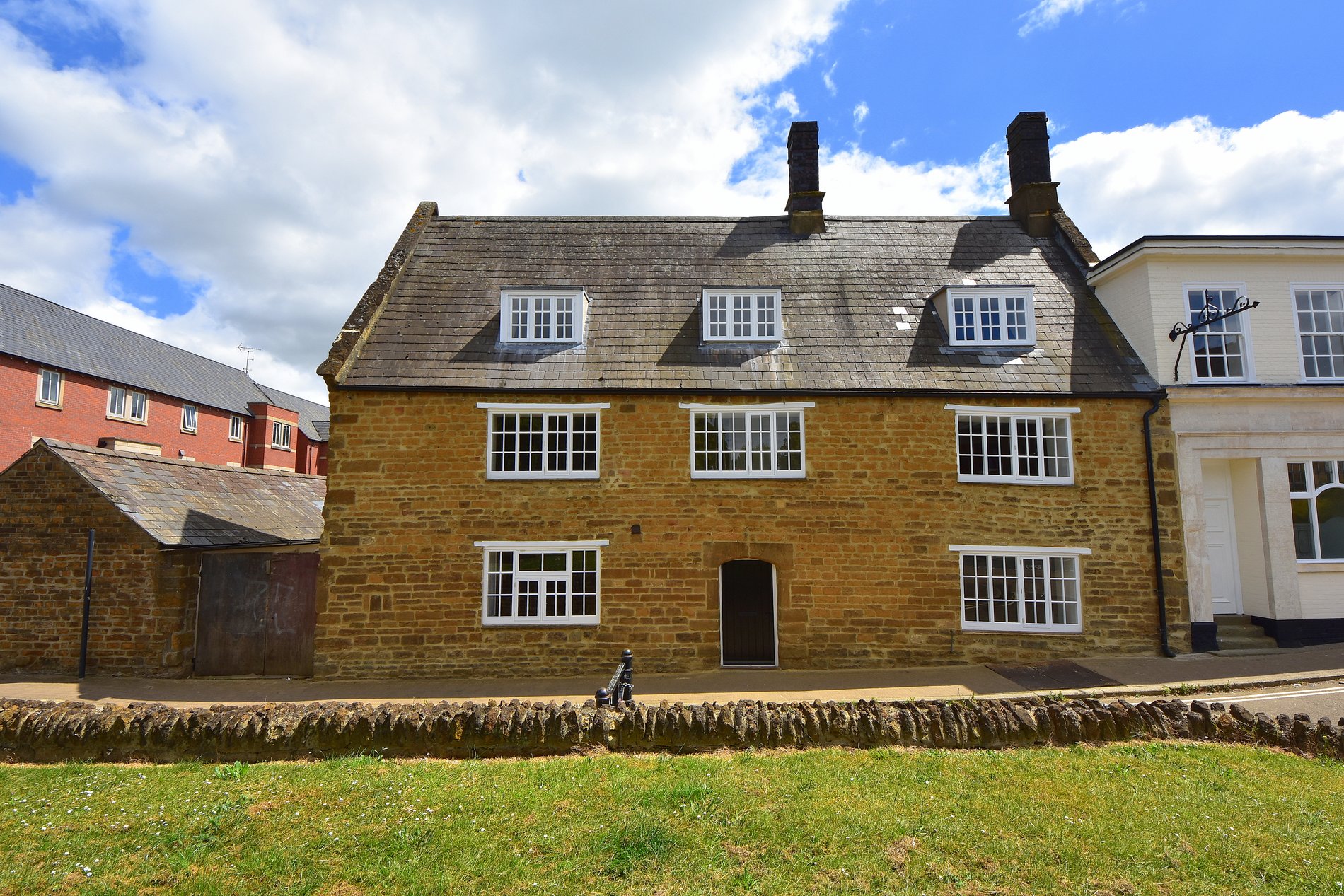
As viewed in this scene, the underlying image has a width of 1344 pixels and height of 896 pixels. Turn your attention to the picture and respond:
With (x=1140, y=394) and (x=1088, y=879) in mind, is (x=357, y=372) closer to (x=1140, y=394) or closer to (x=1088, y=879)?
(x=1088, y=879)

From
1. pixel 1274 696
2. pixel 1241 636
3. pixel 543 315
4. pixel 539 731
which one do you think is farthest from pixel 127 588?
pixel 1241 636

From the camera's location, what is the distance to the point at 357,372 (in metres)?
12.8

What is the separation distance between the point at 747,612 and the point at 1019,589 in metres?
5.21

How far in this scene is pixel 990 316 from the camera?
14.0 metres

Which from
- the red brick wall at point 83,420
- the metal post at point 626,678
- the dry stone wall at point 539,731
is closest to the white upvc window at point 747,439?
the metal post at point 626,678

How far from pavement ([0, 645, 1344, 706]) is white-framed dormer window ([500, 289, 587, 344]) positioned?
6.83m

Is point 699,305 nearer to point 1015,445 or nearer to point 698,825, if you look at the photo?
point 1015,445

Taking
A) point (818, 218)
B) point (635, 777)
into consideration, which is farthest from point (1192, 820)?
point (818, 218)

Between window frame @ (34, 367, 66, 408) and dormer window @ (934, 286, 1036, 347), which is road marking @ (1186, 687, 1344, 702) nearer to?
dormer window @ (934, 286, 1036, 347)

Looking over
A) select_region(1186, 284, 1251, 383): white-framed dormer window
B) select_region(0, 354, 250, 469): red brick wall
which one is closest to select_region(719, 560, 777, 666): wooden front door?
select_region(1186, 284, 1251, 383): white-framed dormer window

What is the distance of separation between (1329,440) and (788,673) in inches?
467

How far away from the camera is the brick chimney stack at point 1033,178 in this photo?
1667 cm

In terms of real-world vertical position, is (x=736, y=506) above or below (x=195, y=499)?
below

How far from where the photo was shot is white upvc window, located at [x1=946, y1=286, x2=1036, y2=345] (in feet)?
45.3
